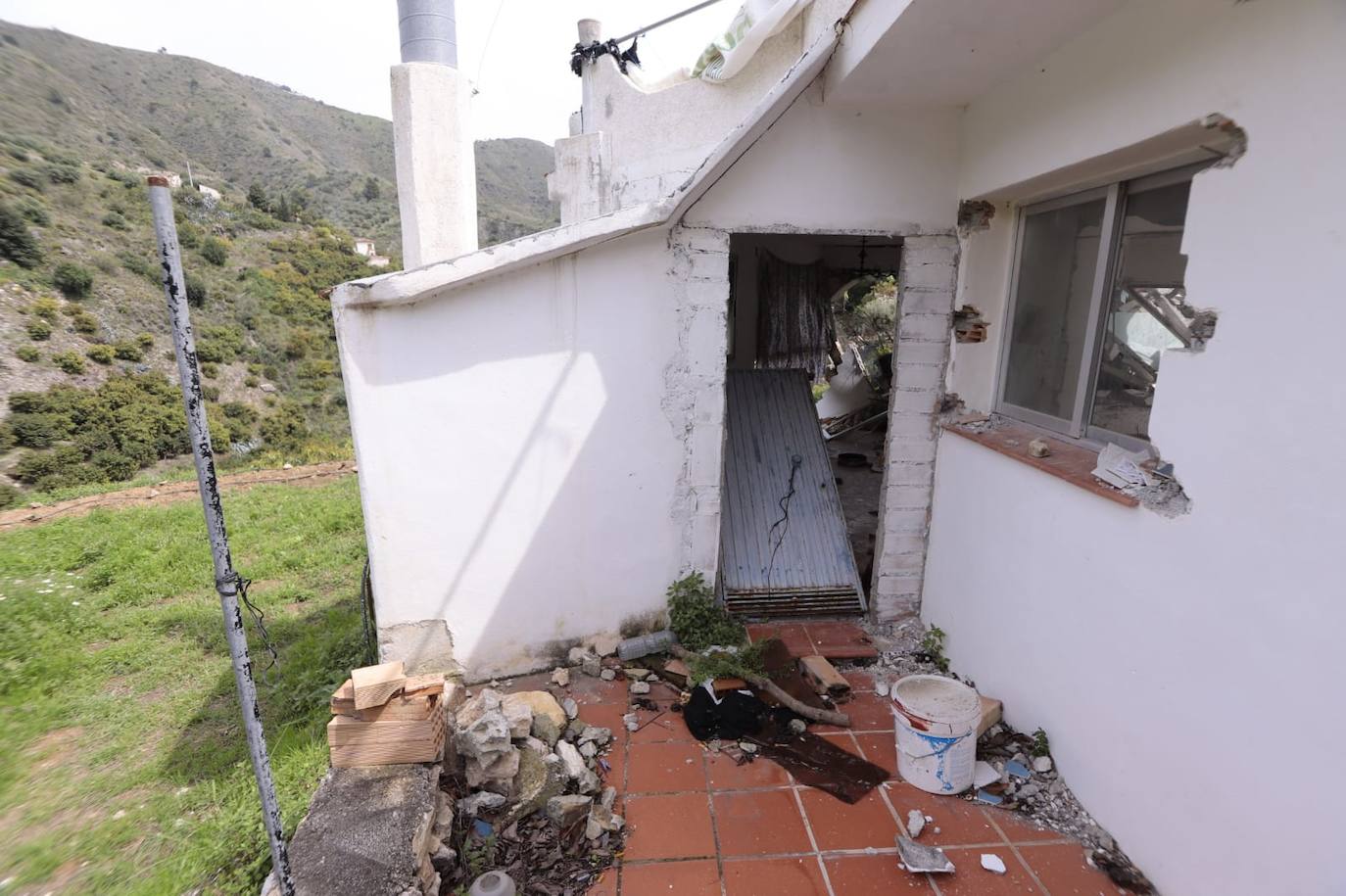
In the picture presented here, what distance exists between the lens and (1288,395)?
1972mm

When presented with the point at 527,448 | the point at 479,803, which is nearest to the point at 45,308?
the point at 527,448

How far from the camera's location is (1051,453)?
3260 millimetres

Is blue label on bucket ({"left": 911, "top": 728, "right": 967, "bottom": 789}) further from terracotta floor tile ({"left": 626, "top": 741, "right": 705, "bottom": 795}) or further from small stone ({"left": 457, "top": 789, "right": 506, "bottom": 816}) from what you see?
small stone ({"left": 457, "top": 789, "right": 506, "bottom": 816})

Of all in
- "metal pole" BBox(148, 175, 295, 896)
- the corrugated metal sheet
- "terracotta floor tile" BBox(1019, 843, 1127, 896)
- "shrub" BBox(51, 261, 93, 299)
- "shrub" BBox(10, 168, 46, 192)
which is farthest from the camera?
"shrub" BBox(10, 168, 46, 192)

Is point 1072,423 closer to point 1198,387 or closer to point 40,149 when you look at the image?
point 1198,387

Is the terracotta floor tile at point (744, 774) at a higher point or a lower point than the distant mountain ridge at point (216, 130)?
lower

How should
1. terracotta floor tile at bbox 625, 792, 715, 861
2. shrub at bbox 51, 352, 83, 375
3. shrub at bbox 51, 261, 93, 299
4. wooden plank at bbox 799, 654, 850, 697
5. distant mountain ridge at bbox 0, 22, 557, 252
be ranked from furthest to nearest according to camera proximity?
distant mountain ridge at bbox 0, 22, 557, 252, shrub at bbox 51, 261, 93, 299, shrub at bbox 51, 352, 83, 375, wooden plank at bbox 799, 654, 850, 697, terracotta floor tile at bbox 625, 792, 715, 861

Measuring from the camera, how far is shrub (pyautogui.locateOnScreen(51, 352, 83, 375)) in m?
22.7

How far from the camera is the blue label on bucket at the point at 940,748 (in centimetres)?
308

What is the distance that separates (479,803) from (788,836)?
1.55m

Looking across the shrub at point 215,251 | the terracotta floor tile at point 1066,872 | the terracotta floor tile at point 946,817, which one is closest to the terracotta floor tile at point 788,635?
the terracotta floor tile at point 946,817

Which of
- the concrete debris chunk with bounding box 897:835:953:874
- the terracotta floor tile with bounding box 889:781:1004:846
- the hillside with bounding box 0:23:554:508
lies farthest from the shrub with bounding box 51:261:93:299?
the concrete debris chunk with bounding box 897:835:953:874

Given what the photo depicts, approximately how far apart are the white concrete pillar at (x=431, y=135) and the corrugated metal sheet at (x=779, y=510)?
10.3ft

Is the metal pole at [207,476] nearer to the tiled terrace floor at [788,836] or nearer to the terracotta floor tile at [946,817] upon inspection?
the tiled terrace floor at [788,836]
